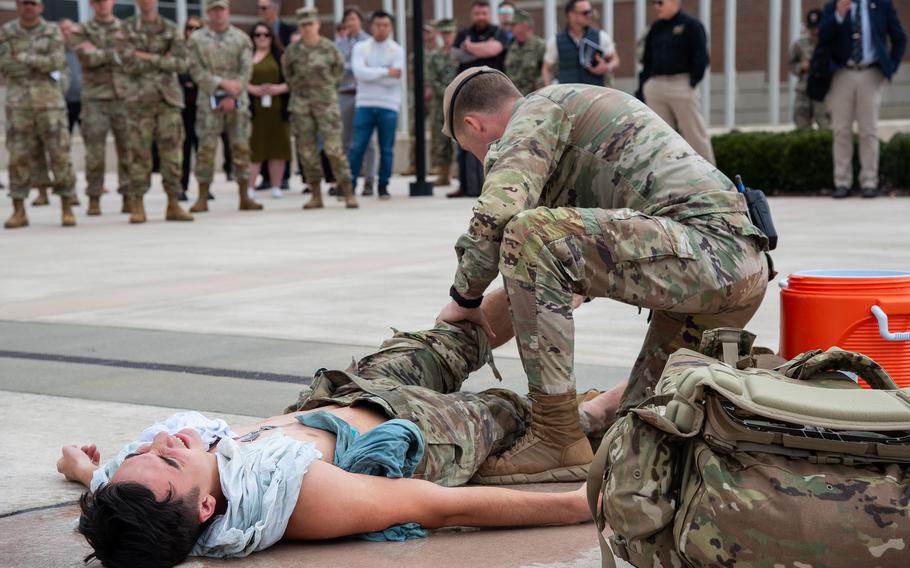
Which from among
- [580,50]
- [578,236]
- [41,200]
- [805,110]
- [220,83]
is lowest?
[41,200]

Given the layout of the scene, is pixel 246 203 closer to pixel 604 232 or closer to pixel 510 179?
pixel 510 179

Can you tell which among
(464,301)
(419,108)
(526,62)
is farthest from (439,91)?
(464,301)

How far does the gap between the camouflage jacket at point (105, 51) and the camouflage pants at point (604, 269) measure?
9.66 metres

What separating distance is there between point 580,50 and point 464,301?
1012cm

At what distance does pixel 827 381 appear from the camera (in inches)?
113

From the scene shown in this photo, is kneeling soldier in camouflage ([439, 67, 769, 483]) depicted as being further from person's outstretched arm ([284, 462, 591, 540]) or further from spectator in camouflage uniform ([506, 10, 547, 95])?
spectator in camouflage uniform ([506, 10, 547, 95])

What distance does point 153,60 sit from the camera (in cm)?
1256

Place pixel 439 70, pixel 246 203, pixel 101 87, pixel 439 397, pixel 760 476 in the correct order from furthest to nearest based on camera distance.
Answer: pixel 439 70, pixel 246 203, pixel 101 87, pixel 439 397, pixel 760 476

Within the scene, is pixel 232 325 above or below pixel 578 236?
below

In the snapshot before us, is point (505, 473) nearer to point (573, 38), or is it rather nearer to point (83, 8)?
point (573, 38)

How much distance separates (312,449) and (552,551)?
0.67 m

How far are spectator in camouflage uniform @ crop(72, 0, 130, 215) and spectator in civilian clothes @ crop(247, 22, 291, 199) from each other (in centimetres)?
209

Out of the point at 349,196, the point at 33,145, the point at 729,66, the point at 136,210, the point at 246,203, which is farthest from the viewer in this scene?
the point at 729,66

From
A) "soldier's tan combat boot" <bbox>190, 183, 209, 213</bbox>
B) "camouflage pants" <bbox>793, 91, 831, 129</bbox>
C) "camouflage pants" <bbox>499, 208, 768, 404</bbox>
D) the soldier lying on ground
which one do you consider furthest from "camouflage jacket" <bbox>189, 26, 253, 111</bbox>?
"camouflage pants" <bbox>499, 208, 768, 404</bbox>
